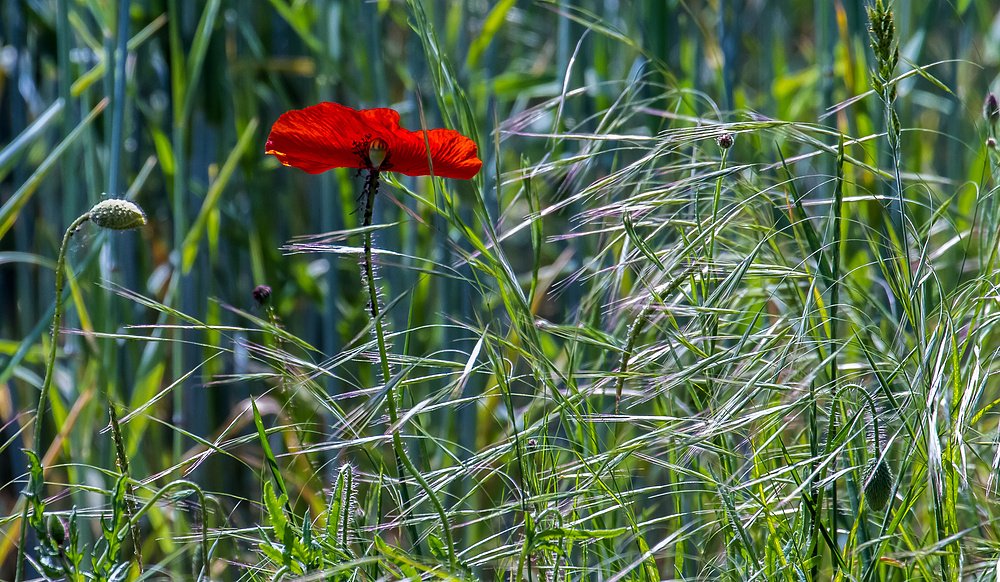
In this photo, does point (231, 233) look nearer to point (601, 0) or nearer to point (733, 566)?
point (601, 0)

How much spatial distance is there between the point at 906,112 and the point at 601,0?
0.36 metres

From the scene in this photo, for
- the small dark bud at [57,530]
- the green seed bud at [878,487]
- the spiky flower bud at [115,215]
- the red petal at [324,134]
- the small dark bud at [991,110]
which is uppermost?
the red petal at [324,134]

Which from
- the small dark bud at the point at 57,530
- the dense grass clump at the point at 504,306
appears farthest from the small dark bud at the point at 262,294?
the small dark bud at the point at 57,530

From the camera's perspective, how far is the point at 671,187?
0.35 meters

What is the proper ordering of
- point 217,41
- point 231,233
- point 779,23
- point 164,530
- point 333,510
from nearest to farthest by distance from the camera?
point 333,510 → point 164,530 → point 217,41 → point 231,233 → point 779,23

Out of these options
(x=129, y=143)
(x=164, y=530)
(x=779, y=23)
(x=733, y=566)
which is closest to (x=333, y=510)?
(x=733, y=566)

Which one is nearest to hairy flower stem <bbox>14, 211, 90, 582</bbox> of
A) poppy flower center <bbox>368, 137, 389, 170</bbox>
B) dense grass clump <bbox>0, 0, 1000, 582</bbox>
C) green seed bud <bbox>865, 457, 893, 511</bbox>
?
dense grass clump <bbox>0, 0, 1000, 582</bbox>

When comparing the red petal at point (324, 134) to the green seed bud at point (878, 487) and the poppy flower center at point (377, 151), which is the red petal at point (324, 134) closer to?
the poppy flower center at point (377, 151)

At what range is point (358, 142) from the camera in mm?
345

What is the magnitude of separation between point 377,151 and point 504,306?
1.32 ft

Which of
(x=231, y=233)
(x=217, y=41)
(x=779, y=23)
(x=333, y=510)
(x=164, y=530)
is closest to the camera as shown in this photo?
(x=333, y=510)

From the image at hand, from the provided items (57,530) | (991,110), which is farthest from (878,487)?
(57,530)

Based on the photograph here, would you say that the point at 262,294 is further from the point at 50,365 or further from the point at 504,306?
the point at 504,306

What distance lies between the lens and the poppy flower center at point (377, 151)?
1.11 feet
